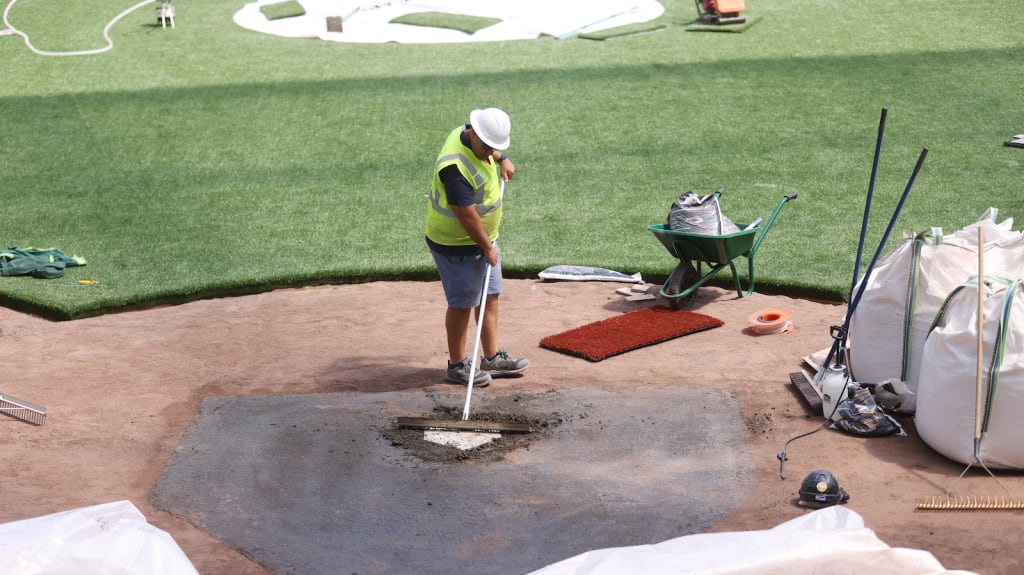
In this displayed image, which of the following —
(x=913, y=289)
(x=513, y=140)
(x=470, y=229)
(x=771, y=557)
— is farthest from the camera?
(x=513, y=140)

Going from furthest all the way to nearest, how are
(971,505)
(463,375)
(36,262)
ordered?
(36,262), (463,375), (971,505)

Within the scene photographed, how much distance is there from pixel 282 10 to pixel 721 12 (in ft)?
23.7

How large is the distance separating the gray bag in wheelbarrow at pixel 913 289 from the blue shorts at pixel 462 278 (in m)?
2.33

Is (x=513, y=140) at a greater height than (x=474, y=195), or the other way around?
(x=474, y=195)

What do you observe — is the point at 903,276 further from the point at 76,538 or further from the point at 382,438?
the point at 76,538

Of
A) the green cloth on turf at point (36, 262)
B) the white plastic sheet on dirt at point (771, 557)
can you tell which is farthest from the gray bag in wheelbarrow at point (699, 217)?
the green cloth on turf at point (36, 262)

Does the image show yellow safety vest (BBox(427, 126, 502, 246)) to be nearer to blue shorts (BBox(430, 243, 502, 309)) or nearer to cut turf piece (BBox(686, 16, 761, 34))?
blue shorts (BBox(430, 243, 502, 309))

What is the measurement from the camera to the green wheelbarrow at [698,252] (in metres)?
8.26

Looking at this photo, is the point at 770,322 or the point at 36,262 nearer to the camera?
the point at 770,322

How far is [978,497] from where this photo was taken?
18.0 feet

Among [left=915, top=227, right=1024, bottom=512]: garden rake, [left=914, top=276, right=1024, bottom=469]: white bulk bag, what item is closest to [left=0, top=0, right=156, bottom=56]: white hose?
[left=914, top=276, right=1024, bottom=469]: white bulk bag

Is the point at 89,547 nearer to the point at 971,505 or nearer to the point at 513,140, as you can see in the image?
the point at 971,505

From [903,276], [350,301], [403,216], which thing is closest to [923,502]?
[903,276]

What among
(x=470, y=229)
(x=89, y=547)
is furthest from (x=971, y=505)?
(x=89, y=547)
